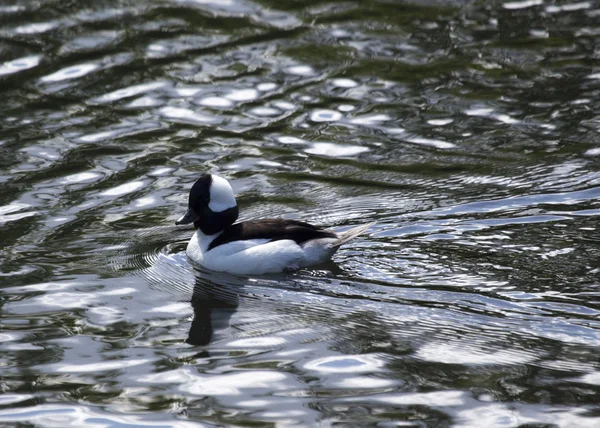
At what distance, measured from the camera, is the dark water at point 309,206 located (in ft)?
21.1

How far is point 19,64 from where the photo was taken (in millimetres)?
13617

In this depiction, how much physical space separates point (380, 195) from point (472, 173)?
1076mm

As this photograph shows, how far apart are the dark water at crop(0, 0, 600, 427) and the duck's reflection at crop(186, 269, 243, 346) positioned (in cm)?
2

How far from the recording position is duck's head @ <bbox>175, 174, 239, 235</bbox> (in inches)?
343

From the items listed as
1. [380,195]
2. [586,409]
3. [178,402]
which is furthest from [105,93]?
[586,409]

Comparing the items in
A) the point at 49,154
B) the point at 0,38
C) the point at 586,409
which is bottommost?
the point at 586,409

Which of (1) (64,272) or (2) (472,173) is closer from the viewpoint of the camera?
(1) (64,272)

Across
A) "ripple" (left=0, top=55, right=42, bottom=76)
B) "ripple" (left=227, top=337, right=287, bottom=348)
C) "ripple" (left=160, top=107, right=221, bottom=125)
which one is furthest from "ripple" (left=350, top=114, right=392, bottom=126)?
"ripple" (left=227, top=337, right=287, bottom=348)

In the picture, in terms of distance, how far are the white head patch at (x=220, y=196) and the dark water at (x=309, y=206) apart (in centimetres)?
60

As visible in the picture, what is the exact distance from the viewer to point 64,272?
8398mm

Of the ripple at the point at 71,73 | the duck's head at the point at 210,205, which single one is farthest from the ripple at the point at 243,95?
the duck's head at the point at 210,205

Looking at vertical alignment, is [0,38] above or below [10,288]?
above

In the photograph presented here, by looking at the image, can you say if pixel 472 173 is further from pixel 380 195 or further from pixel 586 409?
pixel 586 409

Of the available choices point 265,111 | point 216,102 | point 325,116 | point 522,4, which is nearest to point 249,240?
point 325,116
